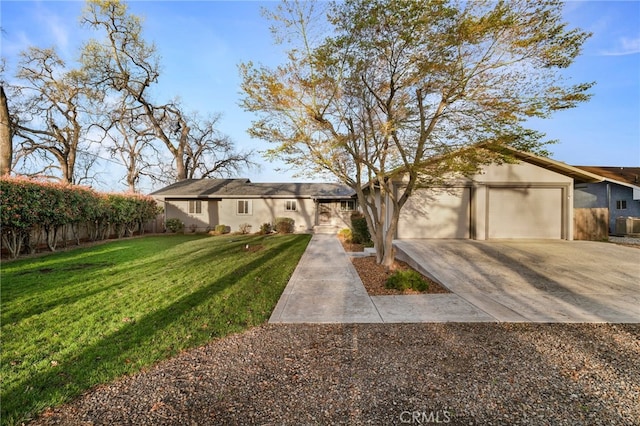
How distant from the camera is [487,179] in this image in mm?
11055

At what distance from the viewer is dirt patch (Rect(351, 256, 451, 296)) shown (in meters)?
5.72

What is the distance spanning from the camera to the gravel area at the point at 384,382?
2182 mm

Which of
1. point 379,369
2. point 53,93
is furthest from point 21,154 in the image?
point 379,369

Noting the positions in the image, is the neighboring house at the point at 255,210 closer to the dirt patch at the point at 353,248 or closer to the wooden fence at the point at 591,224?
the dirt patch at the point at 353,248

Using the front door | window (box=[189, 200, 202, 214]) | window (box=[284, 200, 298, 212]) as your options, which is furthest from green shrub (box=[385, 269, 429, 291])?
window (box=[189, 200, 202, 214])

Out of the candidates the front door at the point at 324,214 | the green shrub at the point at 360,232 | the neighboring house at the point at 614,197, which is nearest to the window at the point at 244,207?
the front door at the point at 324,214

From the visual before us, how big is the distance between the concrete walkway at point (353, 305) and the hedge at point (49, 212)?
29.7 ft

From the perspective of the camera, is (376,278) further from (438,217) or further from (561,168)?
(561,168)

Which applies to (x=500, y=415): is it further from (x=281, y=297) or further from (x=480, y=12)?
(x=480, y=12)

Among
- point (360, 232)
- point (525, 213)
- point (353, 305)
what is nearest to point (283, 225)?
point (360, 232)

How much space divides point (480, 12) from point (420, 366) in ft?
22.4

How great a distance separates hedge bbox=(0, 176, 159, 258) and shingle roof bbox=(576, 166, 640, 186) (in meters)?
27.7

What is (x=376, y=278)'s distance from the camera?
6758mm

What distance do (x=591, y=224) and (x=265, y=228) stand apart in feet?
54.2
